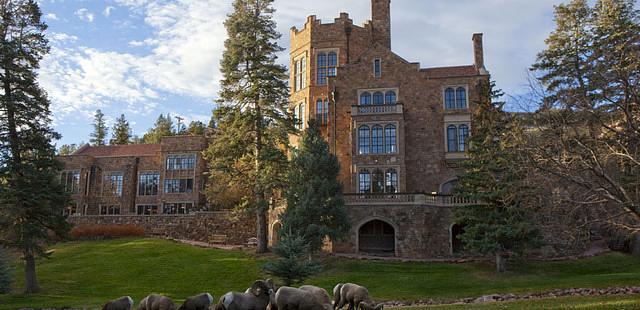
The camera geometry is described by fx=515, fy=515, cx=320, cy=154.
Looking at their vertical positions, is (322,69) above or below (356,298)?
above

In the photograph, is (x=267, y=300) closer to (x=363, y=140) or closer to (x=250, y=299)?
(x=250, y=299)

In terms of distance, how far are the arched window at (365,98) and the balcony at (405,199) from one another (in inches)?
345

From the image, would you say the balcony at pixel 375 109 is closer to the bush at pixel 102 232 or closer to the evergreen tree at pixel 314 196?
the evergreen tree at pixel 314 196

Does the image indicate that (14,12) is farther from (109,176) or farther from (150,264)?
(109,176)

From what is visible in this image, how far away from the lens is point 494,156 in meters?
27.4

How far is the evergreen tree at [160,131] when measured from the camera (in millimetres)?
77688

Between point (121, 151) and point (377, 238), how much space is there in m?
33.2

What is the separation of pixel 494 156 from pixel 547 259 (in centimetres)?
770

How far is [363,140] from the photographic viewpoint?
36.3 metres

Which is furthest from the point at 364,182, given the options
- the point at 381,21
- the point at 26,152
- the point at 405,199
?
the point at 26,152

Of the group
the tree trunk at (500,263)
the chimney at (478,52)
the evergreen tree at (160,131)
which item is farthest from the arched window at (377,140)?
the evergreen tree at (160,131)

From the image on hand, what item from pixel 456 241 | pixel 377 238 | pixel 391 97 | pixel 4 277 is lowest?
pixel 4 277

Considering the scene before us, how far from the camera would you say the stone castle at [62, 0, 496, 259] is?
3219 cm

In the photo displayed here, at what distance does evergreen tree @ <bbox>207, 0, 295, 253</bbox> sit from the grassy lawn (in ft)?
17.3
